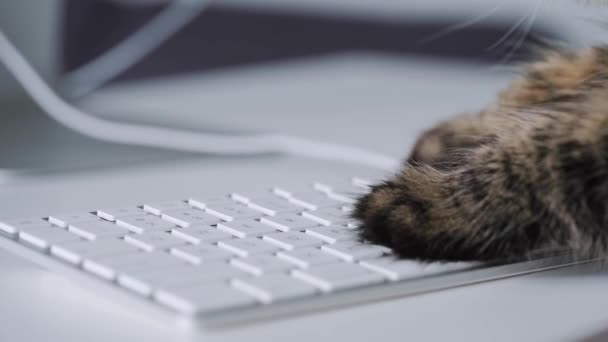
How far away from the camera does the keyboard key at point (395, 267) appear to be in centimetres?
38

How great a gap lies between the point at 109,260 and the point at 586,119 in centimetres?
22

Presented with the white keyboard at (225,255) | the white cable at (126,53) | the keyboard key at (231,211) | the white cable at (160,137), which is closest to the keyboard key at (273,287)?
the white keyboard at (225,255)

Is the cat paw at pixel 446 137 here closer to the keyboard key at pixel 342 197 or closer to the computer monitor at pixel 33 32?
the keyboard key at pixel 342 197

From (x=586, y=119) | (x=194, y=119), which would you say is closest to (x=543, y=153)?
(x=586, y=119)

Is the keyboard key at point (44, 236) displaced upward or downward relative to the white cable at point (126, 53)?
downward

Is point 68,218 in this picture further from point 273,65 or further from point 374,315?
point 273,65

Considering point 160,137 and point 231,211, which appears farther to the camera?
point 160,137

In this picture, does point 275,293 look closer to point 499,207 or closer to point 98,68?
point 499,207

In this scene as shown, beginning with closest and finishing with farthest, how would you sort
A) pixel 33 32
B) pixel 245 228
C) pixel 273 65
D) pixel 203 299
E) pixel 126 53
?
pixel 203 299 < pixel 245 228 < pixel 33 32 < pixel 126 53 < pixel 273 65

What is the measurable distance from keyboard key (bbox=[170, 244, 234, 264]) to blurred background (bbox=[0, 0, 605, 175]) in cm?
22

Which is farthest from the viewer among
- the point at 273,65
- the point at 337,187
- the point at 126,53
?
the point at 273,65

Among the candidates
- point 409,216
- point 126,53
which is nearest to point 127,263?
point 409,216

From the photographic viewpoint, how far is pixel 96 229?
0.43 metres

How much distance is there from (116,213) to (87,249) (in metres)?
0.07
